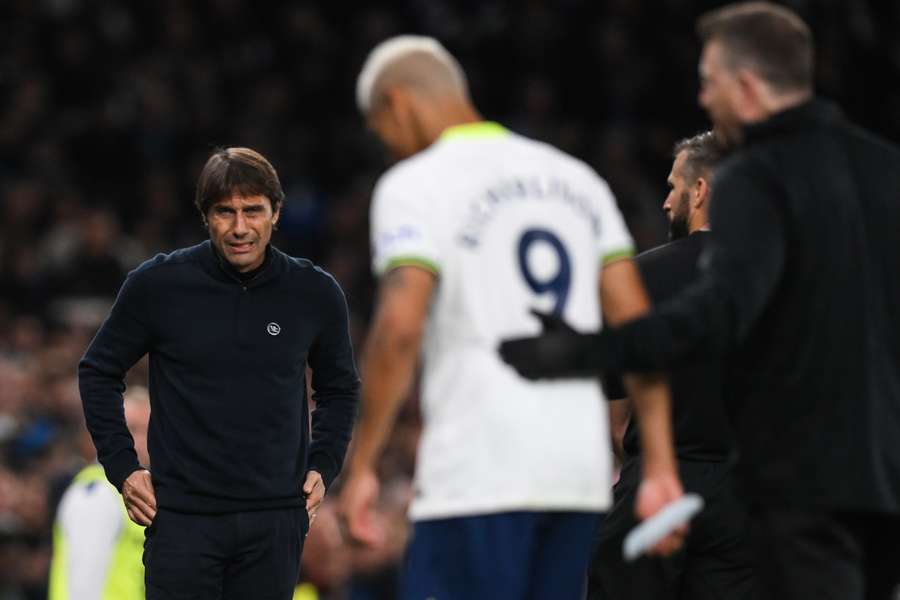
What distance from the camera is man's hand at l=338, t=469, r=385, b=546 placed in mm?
4594

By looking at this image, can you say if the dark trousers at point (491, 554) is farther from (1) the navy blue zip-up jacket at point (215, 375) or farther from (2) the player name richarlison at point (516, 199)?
(1) the navy blue zip-up jacket at point (215, 375)

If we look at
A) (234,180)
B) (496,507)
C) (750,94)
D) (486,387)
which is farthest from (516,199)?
(234,180)

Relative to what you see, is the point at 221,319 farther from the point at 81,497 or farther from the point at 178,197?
the point at 178,197

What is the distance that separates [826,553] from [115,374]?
2.60 meters

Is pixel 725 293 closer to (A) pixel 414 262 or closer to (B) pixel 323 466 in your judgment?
(A) pixel 414 262

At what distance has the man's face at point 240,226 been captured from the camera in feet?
19.7

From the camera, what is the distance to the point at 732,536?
6.35 meters

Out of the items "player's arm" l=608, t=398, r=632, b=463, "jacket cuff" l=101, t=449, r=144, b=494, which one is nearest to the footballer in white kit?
"jacket cuff" l=101, t=449, r=144, b=494

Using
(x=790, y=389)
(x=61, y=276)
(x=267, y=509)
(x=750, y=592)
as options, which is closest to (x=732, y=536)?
(x=750, y=592)

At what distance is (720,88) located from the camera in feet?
15.4

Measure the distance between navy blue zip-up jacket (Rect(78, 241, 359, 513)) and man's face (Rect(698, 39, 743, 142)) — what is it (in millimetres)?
1872

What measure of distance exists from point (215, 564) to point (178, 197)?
959 cm

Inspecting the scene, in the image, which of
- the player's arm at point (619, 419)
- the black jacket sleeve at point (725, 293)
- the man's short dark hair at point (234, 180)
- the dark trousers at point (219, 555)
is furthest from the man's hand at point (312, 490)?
the black jacket sleeve at point (725, 293)

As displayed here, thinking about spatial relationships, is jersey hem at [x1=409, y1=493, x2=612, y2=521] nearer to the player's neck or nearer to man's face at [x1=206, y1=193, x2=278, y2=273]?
the player's neck
